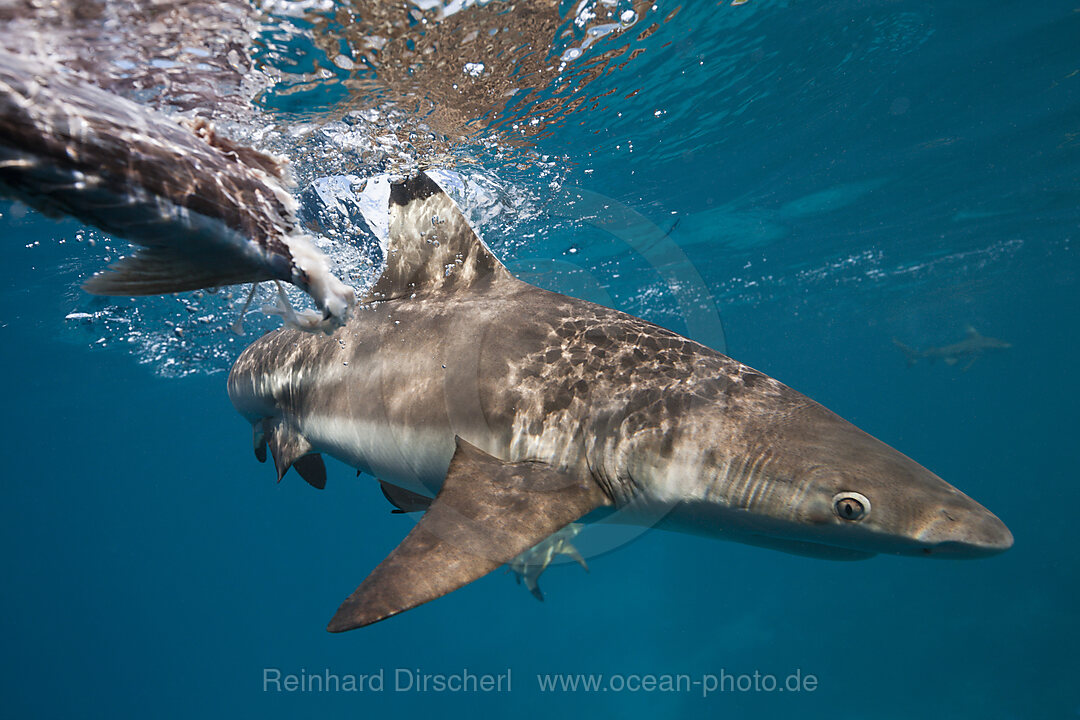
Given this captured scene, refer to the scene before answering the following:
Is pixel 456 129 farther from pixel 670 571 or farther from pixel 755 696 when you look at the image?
pixel 670 571

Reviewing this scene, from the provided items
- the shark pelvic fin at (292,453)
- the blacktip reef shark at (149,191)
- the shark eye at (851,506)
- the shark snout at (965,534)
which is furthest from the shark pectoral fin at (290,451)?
the shark snout at (965,534)

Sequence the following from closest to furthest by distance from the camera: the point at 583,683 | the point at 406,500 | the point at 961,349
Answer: the point at 406,500 → the point at 961,349 → the point at 583,683

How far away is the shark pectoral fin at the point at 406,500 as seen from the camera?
14.4 feet

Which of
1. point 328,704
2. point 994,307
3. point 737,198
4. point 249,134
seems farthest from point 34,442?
point 994,307

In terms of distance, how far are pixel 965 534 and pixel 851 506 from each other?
0.45 m

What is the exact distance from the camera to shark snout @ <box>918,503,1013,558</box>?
239cm

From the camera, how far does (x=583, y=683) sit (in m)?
32.4

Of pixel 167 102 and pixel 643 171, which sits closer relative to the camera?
pixel 167 102

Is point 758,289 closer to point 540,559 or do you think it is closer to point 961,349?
point 961,349

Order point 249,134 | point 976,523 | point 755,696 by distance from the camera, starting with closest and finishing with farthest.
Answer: point 976,523, point 249,134, point 755,696

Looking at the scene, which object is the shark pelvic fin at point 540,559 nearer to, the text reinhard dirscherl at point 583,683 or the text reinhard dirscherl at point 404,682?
the text reinhard dirscherl at point 583,683

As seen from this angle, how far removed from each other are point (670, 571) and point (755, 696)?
17993mm

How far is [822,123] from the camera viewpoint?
42.2 ft

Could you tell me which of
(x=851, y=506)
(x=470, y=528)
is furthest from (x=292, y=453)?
(x=851, y=506)
